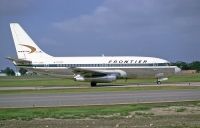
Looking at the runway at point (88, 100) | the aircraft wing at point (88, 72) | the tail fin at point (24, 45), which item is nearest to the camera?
the runway at point (88, 100)

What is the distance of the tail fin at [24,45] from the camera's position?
55.6 meters

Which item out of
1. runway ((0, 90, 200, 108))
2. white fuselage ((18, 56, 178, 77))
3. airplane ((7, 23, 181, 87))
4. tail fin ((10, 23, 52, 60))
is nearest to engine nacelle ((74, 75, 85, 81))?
airplane ((7, 23, 181, 87))

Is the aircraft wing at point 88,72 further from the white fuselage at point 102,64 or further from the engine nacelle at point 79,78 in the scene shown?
the white fuselage at point 102,64

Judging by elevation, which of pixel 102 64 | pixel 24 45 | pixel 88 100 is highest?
pixel 24 45

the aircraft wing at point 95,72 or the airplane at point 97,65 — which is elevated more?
the airplane at point 97,65

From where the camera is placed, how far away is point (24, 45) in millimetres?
56125

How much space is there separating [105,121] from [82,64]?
3838cm

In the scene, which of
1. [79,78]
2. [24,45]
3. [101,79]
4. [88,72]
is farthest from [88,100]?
[24,45]

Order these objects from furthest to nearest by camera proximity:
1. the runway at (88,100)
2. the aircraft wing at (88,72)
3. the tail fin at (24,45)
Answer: the tail fin at (24,45), the aircraft wing at (88,72), the runway at (88,100)

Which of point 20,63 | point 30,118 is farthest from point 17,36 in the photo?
point 30,118

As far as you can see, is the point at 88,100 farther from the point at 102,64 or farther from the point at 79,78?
the point at 102,64

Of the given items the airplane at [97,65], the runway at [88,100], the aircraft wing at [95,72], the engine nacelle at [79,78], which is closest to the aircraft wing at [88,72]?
the aircraft wing at [95,72]

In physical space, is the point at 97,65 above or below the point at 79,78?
above

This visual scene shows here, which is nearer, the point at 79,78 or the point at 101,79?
the point at 101,79
